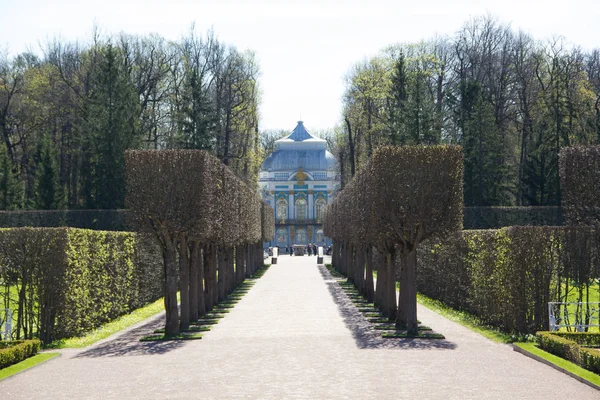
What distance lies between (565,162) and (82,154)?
1571 inches

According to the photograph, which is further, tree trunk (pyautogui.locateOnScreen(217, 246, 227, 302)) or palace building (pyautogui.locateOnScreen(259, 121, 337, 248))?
palace building (pyautogui.locateOnScreen(259, 121, 337, 248))

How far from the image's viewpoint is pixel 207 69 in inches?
2384

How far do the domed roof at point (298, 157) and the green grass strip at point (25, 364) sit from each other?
9794 centimetres

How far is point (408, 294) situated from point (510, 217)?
35.4 metres

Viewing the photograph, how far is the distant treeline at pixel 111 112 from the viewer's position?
5456 centimetres

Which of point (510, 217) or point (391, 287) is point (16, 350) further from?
point (510, 217)

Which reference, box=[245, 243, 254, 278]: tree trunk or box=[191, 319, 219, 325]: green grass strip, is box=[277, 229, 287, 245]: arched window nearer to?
box=[245, 243, 254, 278]: tree trunk

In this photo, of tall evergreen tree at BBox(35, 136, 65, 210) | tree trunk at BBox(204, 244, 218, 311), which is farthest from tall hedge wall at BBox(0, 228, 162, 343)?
tall evergreen tree at BBox(35, 136, 65, 210)

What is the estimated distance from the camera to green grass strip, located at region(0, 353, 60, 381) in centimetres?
1485

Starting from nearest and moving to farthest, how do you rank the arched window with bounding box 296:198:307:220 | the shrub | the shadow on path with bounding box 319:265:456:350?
the shadow on path with bounding box 319:265:456:350 < the shrub < the arched window with bounding box 296:198:307:220

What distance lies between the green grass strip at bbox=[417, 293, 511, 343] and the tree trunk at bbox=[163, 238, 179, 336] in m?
7.68

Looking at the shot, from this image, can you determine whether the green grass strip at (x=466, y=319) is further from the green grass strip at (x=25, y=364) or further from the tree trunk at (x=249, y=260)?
the tree trunk at (x=249, y=260)

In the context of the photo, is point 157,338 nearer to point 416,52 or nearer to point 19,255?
point 19,255

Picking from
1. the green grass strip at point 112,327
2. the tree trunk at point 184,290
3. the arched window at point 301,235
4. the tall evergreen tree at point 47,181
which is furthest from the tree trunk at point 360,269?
the arched window at point 301,235
